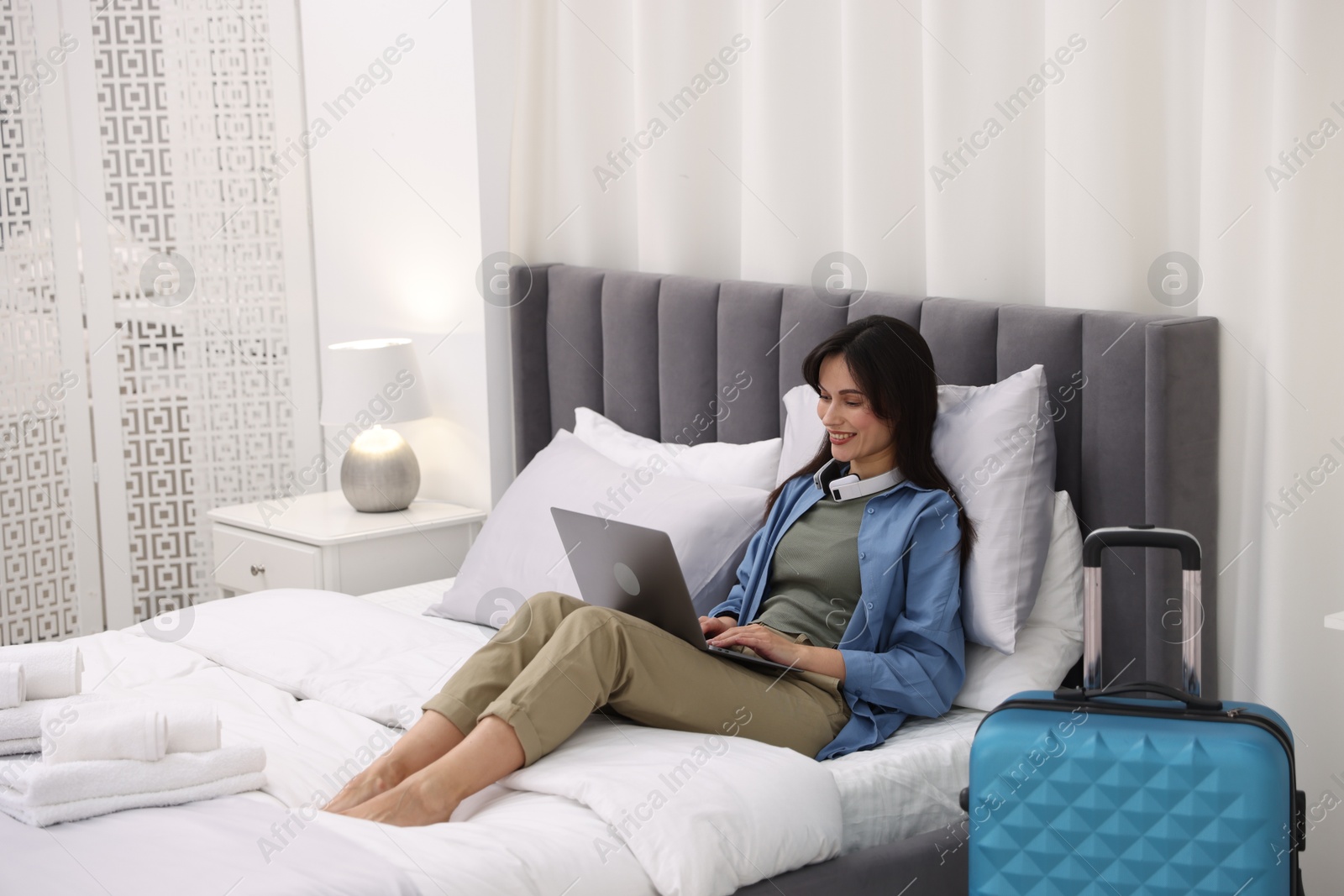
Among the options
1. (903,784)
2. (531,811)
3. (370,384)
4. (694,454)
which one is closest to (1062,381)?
(903,784)

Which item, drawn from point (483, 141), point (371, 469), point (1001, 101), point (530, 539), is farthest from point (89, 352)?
point (1001, 101)

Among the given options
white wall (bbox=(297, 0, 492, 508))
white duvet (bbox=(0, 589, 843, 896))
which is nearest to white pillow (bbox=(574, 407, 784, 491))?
white wall (bbox=(297, 0, 492, 508))

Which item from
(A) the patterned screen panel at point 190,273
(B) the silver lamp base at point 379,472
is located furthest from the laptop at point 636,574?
(A) the patterned screen panel at point 190,273

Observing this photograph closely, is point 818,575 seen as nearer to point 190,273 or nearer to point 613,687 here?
point 613,687

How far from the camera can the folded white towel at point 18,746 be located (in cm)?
186

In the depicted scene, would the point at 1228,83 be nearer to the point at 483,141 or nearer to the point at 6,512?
the point at 483,141

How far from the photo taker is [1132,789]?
157 cm

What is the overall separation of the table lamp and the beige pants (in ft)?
4.61

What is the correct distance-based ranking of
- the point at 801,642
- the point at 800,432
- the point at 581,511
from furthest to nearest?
A: the point at 581,511, the point at 800,432, the point at 801,642

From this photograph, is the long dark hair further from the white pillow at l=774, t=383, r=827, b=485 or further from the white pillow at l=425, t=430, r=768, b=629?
the white pillow at l=425, t=430, r=768, b=629

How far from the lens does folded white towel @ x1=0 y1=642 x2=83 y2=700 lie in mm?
1956

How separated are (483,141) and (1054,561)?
5.96 feet

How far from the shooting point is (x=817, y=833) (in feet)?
5.75

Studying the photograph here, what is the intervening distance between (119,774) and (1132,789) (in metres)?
1.25
